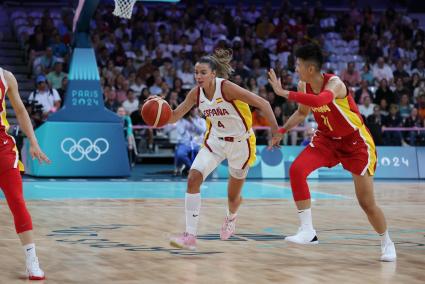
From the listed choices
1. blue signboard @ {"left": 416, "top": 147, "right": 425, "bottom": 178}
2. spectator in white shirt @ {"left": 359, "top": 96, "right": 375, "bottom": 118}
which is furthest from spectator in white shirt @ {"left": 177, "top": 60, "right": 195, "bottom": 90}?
blue signboard @ {"left": 416, "top": 147, "right": 425, "bottom": 178}

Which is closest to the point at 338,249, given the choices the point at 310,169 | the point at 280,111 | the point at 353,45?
the point at 310,169

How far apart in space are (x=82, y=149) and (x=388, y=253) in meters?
10.1

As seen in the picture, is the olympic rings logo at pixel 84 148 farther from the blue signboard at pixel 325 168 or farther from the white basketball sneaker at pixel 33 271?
the white basketball sneaker at pixel 33 271

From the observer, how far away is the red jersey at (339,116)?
7.40m

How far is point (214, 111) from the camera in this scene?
8.07m

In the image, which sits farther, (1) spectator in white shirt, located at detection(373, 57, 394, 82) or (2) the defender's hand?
(1) spectator in white shirt, located at detection(373, 57, 394, 82)

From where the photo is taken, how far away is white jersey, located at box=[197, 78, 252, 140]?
26.3 ft

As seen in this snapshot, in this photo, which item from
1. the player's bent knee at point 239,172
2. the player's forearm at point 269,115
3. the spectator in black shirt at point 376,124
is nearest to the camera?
the player's forearm at point 269,115

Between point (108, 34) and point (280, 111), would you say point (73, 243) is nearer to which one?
point (280, 111)

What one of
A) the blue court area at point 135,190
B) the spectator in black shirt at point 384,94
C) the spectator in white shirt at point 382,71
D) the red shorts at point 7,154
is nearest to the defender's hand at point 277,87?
the red shorts at point 7,154

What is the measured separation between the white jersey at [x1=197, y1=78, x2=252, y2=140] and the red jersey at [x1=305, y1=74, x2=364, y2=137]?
2.97 feet

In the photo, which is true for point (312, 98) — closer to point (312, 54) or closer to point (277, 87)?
point (277, 87)

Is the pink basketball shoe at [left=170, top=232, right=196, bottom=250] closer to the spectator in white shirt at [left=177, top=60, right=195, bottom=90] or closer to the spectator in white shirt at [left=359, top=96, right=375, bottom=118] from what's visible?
the spectator in white shirt at [left=359, top=96, right=375, bottom=118]

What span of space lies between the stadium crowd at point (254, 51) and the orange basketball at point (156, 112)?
991 cm
